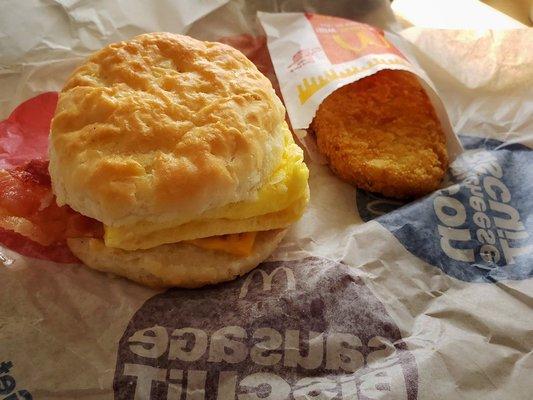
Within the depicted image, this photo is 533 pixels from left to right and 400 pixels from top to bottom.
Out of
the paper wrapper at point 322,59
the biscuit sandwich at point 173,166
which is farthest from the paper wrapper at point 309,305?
the paper wrapper at point 322,59

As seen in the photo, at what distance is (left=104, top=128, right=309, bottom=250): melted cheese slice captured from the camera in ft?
5.56

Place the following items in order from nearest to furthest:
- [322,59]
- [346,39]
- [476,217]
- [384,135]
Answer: [476,217], [384,135], [322,59], [346,39]

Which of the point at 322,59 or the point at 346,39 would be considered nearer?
the point at 322,59

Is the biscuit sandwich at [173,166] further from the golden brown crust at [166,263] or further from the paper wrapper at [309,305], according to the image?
the paper wrapper at [309,305]

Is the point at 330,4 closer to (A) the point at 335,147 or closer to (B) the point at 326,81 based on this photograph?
(B) the point at 326,81

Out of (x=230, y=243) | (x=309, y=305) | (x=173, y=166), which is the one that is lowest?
(x=309, y=305)

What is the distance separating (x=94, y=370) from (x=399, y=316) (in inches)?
35.6

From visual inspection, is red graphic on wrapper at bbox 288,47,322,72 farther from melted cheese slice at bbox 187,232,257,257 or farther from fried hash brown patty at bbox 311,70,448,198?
melted cheese slice at bbox 187,232,257,257

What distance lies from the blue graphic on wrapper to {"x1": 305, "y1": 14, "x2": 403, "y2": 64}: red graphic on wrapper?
0.61 m

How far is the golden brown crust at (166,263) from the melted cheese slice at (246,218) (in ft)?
0.20

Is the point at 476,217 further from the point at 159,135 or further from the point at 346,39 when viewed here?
the point at 159,135

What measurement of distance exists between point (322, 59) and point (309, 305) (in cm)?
121

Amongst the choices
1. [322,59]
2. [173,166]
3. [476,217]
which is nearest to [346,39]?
[322,59]

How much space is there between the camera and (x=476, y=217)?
2.20 m
